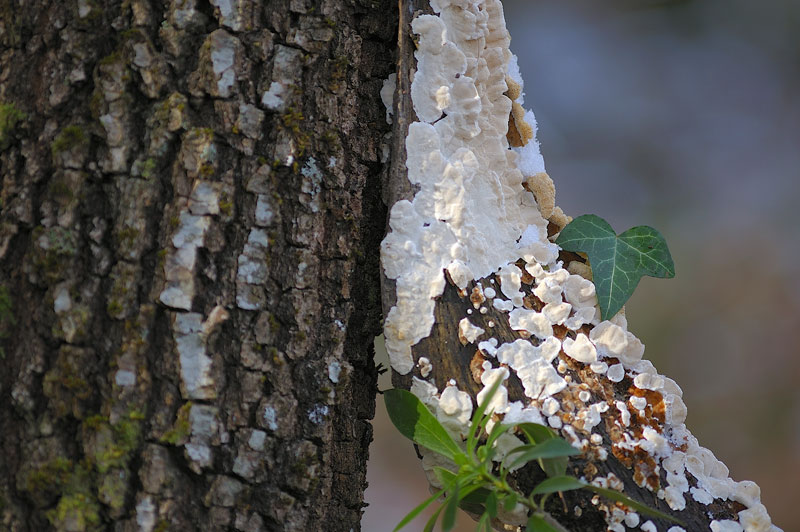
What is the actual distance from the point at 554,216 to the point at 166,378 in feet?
1.76

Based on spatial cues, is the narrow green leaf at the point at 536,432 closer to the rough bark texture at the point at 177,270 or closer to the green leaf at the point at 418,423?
the green leaf at the point at 418,423

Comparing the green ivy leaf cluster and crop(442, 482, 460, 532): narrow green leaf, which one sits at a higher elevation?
the green ivy leaf cluster

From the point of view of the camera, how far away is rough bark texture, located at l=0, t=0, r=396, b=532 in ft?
2.16

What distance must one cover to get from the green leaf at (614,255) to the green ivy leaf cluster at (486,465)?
0.77 ft

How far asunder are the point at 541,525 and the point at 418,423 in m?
0.16

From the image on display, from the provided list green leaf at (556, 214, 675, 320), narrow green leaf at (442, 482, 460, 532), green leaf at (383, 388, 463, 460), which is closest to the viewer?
narrow green leaf at (442, 482, 460, 532)

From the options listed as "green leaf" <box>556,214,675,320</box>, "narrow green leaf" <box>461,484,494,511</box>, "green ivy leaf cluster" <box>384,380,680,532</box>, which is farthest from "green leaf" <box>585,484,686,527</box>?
"green leaf" <box>556,214,675,320</box>

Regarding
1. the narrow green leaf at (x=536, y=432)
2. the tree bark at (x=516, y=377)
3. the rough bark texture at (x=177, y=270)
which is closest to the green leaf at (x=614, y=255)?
the tree bark at (x=516, y=377)

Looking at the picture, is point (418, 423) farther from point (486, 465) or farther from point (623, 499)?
point (623, 499)

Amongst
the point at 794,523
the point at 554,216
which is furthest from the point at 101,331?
the point at 794,523

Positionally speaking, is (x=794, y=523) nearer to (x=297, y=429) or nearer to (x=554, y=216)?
(x=554, y=216)

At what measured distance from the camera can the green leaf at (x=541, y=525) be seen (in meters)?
0.61

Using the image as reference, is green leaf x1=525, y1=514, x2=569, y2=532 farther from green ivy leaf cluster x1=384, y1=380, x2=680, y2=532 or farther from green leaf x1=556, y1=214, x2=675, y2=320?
green leaf x1=556, y1=214, x2=675, y2=320

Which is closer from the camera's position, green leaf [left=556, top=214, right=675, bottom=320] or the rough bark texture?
Result: the rough bark texture
